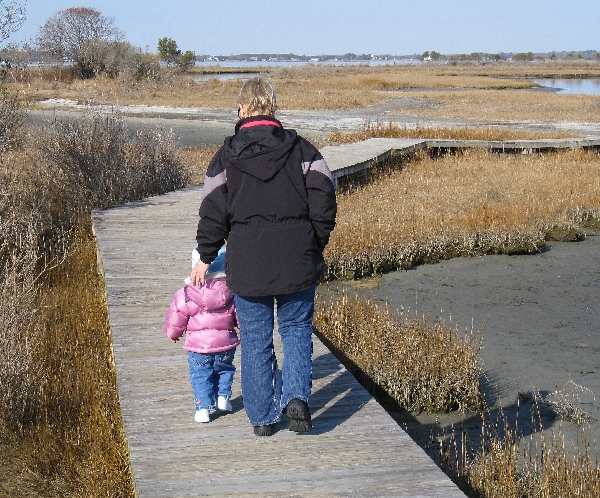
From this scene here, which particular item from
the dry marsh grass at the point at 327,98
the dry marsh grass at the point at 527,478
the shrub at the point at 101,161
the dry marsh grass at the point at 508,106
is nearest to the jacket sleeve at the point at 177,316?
the dry marsh grass at the point at 527,478

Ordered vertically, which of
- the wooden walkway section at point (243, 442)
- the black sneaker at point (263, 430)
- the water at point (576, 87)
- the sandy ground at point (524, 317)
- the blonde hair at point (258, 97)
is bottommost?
the sandy ground at point (524, 317)

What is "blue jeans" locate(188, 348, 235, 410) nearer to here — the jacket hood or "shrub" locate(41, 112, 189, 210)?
the jacket hood

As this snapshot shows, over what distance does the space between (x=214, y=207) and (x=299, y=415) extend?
38.6 inches

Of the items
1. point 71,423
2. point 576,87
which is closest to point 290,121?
point 71,423

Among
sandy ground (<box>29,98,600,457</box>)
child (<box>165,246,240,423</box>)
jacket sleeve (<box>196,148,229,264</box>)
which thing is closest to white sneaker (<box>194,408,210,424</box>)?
child (<box>165,246,240,423</box>)

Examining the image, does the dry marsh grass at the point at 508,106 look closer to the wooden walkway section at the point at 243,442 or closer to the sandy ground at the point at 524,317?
the sandy ground at the point at 524,317

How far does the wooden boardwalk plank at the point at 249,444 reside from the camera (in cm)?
321

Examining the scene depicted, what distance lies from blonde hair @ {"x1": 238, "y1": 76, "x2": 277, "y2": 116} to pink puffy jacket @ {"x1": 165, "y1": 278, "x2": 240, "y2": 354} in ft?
2.58

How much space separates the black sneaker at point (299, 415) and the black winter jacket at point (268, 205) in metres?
0.54

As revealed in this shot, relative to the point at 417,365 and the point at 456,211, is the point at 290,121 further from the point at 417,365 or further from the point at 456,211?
the point at 417,365

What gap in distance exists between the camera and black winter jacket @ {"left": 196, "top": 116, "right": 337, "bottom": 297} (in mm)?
3359

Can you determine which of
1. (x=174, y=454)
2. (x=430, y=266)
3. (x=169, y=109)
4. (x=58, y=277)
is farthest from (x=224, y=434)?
(x=169, y=109)

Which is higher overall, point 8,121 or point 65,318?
point 8,121

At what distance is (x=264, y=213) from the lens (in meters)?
3.36
